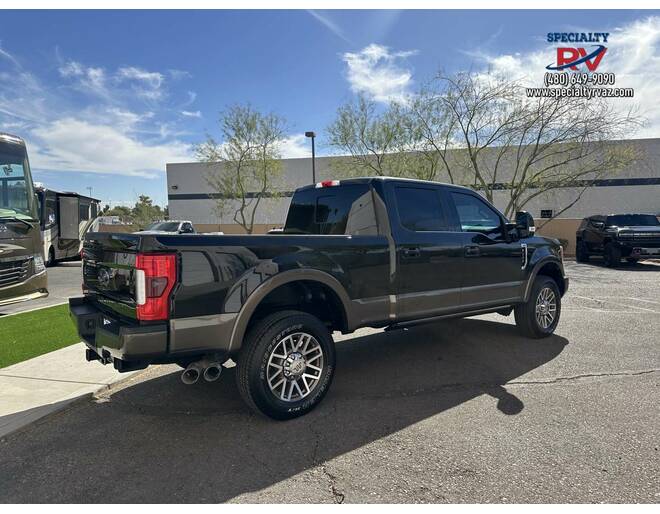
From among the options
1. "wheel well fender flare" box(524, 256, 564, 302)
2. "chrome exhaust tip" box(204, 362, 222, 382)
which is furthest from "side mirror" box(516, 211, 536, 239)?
"chrome exhaust tip" box(204, 362, 222, 382)

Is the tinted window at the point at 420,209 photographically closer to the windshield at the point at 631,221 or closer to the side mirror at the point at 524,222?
the side mirror at the point at 524,222

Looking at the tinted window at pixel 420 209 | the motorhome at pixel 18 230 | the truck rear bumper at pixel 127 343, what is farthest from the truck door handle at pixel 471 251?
the motorhome at pixel 18 230

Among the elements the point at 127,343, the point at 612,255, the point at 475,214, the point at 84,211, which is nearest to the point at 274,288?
the point at 127,343

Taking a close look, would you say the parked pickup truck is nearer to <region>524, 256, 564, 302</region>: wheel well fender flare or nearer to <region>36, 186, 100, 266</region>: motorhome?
<region>524, 256, 564, 302</region>: wheel well fender flare

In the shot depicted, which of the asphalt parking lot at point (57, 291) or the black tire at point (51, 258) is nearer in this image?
the asphalt parking lot at point (57, 291)

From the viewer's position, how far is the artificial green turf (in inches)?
209

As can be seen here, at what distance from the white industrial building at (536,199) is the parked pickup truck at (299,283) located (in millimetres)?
22875

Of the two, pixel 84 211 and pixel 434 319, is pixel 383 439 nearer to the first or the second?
pixel 434 319

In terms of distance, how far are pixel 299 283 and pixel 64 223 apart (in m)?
17.2

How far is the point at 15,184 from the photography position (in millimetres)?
6773

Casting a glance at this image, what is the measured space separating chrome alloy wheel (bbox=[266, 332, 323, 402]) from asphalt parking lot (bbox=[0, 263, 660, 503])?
24 cm

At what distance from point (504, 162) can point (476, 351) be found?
26041 mm

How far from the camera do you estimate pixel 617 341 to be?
5770 mm

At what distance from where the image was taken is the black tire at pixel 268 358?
3.35 metres
